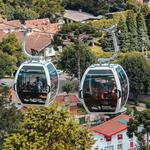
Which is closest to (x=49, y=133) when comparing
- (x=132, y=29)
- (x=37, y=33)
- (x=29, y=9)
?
(x=132, y=29)

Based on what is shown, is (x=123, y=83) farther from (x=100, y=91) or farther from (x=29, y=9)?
(x=29, y=9)

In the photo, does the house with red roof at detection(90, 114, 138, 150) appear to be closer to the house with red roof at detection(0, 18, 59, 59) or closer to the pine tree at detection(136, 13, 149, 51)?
the house with red roof at detection(0, 18, 59, 59)

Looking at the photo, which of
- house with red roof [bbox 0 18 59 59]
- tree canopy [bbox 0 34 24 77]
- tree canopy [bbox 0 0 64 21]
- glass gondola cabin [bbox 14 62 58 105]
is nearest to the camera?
glass gondola cabin [bbox 14 62 58 105]

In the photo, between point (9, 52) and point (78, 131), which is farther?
point (9, 52)

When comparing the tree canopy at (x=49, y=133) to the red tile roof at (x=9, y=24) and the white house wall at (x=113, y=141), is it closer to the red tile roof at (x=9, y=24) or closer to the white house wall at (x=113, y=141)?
the white house wall at (x=113, y=141)

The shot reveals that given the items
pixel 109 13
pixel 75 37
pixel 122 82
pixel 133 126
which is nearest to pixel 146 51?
pixel 75 37

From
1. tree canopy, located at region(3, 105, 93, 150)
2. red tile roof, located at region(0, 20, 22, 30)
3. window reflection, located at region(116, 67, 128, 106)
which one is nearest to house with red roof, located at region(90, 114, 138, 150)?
window reflection, located at region(116, 67, 128, 106)

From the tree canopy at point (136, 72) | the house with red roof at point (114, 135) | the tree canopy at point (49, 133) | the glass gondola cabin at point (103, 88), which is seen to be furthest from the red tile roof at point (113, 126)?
the tree canopy at point (49, 133)

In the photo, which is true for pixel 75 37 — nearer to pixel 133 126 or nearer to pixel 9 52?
pixel 9 52
